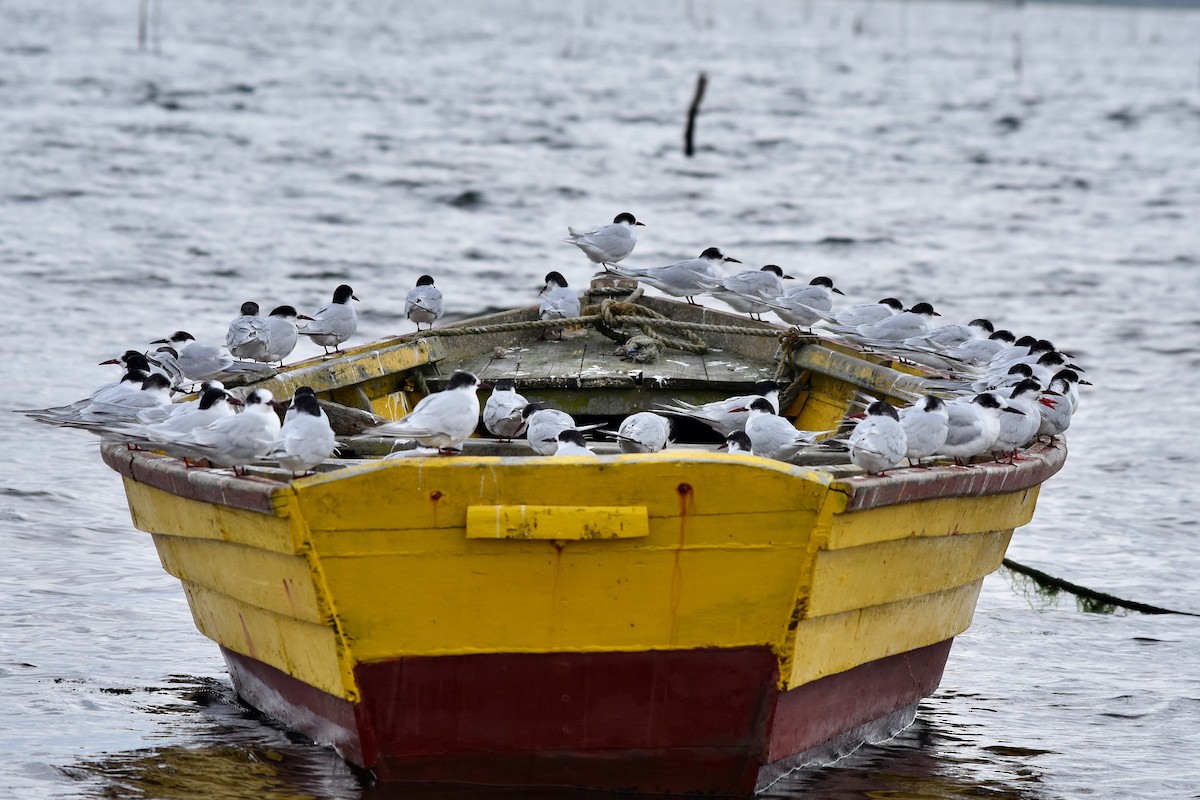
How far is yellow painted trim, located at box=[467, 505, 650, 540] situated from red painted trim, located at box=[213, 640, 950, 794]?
0.49 m

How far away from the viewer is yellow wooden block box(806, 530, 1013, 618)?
550 cm

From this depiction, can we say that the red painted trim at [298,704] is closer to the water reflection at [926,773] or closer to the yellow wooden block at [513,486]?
the yellow wooden block at [513,486]

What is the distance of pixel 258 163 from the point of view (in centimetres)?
2777

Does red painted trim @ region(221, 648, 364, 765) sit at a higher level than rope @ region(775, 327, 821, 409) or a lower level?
lower

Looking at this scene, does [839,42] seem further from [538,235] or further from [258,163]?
[538,235]

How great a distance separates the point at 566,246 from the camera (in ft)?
70.6

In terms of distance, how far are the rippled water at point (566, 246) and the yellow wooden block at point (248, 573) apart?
0.75 metres

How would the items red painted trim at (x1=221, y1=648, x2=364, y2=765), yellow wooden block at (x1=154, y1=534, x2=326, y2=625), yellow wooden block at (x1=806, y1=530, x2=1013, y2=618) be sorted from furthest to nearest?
red painted trim at (x1=221, y1=648, x2=364, y2=765), yellow wooden block at (x1=806, y1=530, x2=1013, y2=618), yellow wooden block at (x1=154, y1=534, x2=326, y2=625)

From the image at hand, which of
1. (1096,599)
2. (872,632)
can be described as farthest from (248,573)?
(1096,599)

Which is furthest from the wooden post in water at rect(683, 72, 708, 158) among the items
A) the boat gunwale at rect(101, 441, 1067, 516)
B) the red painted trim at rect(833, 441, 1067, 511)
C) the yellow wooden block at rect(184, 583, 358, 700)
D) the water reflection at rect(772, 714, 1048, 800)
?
the yellow wooden block at rect(184, 583, 358, 700)

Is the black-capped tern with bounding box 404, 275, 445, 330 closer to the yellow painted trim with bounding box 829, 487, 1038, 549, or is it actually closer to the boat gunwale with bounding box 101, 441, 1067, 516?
the boat gunwale with bounding box 101, 441, 1067, 516

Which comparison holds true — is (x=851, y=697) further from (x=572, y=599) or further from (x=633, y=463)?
(x=633, y=463)

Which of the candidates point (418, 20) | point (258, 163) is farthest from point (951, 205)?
point (418, 20)

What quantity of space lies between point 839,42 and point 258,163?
41770 mm
